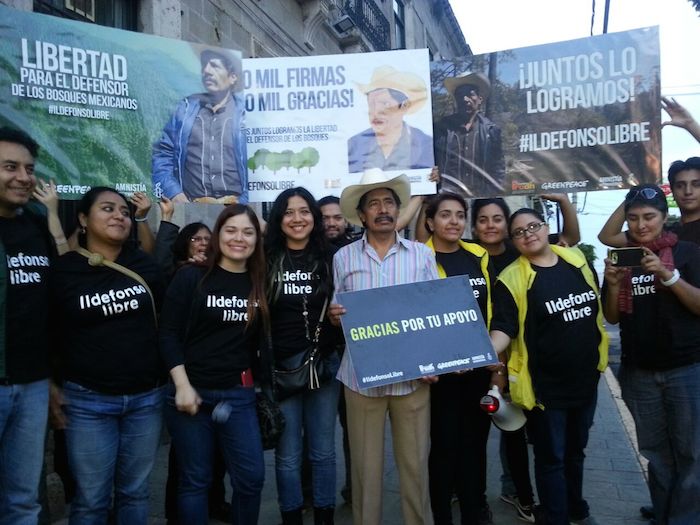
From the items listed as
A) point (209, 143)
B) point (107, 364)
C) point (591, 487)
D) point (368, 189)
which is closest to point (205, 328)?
point (107, 364)

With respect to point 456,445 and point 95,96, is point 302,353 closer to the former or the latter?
point 456,445

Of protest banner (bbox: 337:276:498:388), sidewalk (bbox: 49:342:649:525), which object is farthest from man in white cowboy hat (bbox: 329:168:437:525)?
sidewalk (bbox: 49:342:649:525)

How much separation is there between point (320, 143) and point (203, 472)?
2.60 meters

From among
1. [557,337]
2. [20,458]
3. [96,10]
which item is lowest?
[20,458]

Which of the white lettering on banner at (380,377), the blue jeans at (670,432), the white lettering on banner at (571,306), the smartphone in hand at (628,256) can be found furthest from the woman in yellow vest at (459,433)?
the blue jeans at (670,432)

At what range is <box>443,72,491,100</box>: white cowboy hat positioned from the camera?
14.3 feet

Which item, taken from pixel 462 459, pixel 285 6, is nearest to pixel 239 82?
pixel 462 459

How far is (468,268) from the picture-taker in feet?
11.0

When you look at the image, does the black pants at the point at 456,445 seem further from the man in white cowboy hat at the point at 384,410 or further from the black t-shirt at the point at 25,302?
the black t-shirt at the point at 25,302

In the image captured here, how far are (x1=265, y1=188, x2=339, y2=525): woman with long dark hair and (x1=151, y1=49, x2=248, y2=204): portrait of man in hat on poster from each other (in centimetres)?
98

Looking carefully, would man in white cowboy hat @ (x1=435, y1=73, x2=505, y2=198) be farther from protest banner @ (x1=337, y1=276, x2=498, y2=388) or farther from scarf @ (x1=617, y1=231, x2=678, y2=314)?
protest banner @ (x1=337, y1=276, x2=498, y2=388)

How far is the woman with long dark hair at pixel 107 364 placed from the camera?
8.52ft

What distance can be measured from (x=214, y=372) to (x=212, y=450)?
0.42 m

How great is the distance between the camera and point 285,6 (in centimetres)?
850
